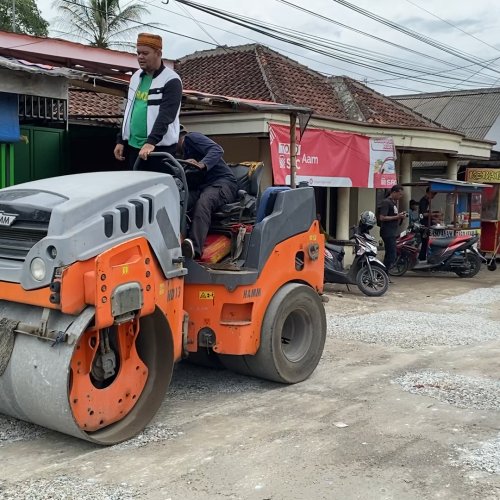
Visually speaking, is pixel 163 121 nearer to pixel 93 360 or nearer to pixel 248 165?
pixel 248 165

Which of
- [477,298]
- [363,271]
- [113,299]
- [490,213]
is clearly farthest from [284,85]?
[113,299]

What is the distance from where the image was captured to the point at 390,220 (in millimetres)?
13266

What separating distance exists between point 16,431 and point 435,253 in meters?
11.2

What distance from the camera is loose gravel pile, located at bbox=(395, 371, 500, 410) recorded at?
220 inches

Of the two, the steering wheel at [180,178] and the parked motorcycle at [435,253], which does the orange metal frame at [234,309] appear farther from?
the parked motorcycle at [435,253]

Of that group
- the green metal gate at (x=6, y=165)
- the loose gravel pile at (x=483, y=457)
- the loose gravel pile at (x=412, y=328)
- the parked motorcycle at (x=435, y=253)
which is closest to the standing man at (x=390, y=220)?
the parked motorcycle at (x=435, y=253)

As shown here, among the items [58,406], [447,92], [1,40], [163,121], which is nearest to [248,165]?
A: [163,121]

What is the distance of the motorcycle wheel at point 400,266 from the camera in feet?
47.6

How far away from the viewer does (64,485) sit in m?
3.86

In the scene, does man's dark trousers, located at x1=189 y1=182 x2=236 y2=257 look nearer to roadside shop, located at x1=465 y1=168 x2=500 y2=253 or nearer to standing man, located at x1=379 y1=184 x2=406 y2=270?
standing man, located at x1=379 y1=184 x2=406 y2=270

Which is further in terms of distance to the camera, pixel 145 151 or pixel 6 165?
pixel 6 165

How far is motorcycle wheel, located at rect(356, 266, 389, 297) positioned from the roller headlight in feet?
27.4

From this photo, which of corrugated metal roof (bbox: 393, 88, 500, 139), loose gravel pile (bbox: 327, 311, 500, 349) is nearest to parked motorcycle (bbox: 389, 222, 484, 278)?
loose gravel pile (bbox: 327, 311, 500, 349)

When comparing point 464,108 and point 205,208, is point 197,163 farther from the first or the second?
point 464,108
